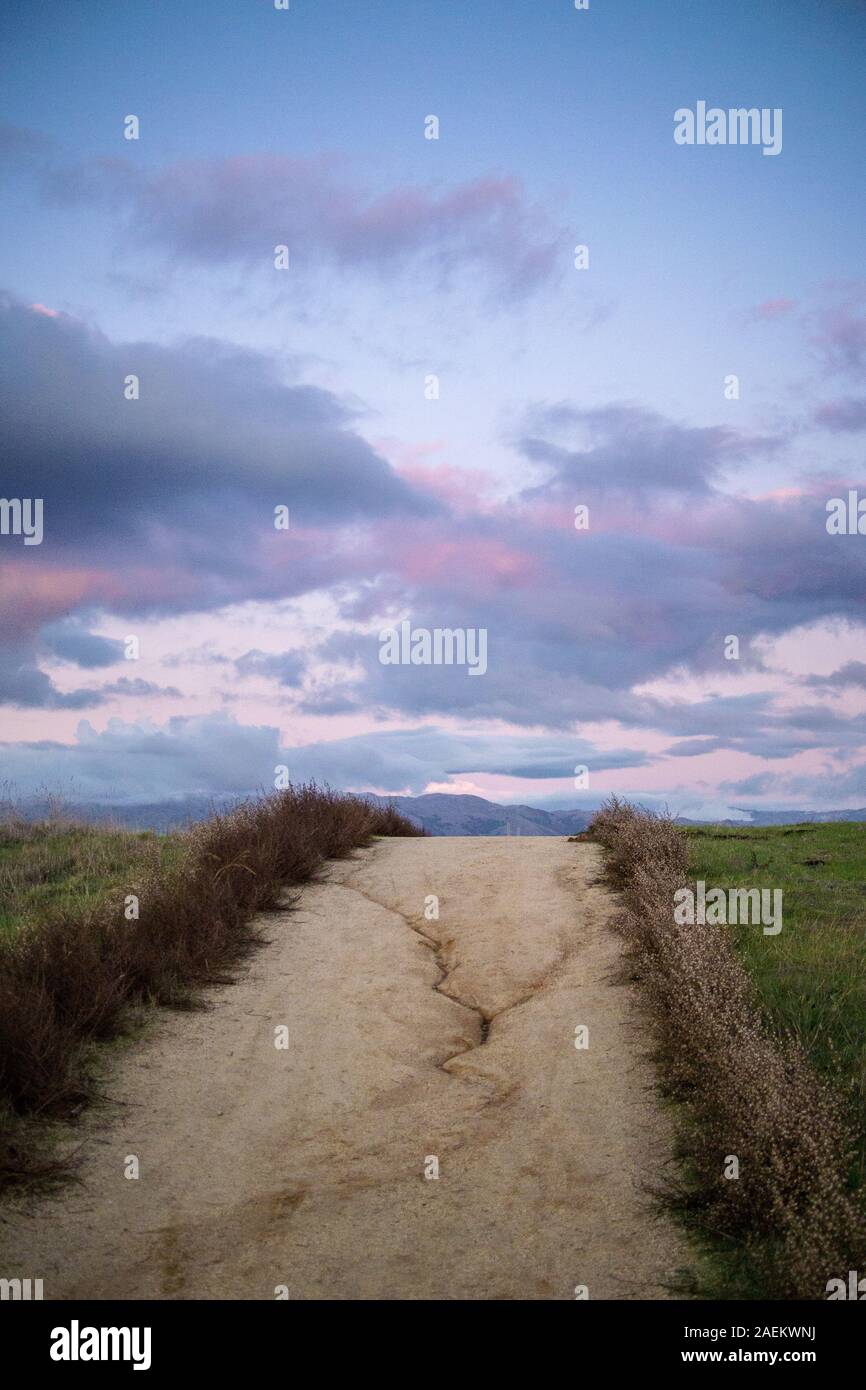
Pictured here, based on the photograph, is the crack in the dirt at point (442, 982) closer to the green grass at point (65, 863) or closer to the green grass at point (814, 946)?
the green grass at point (814, 946)

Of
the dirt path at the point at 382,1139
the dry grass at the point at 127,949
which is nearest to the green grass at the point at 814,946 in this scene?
the dirt path at the point at 382,1139

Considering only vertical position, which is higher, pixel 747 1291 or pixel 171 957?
pixel 171 957

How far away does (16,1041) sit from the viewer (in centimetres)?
649

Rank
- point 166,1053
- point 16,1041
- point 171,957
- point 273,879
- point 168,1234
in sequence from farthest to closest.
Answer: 1. point 273,879
2. point 171,957
3. point 166,1053
4. point 16,1041
5. point 168,1234

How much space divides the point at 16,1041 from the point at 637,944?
534 centimetres

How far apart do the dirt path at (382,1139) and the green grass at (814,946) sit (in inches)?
44.9

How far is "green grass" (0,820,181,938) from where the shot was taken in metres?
12.1

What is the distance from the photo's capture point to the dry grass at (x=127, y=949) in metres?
6.40

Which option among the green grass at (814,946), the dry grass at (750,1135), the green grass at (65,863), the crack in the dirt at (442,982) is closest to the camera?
the dry grass at (750,1135)

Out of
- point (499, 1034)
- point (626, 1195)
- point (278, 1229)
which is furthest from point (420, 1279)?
point (499, 1034)

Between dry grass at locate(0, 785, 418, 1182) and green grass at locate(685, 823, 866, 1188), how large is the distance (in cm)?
489

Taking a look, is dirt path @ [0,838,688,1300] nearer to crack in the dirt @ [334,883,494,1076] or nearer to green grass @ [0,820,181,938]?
crack in the dirt @ [334,883,494,1076]
